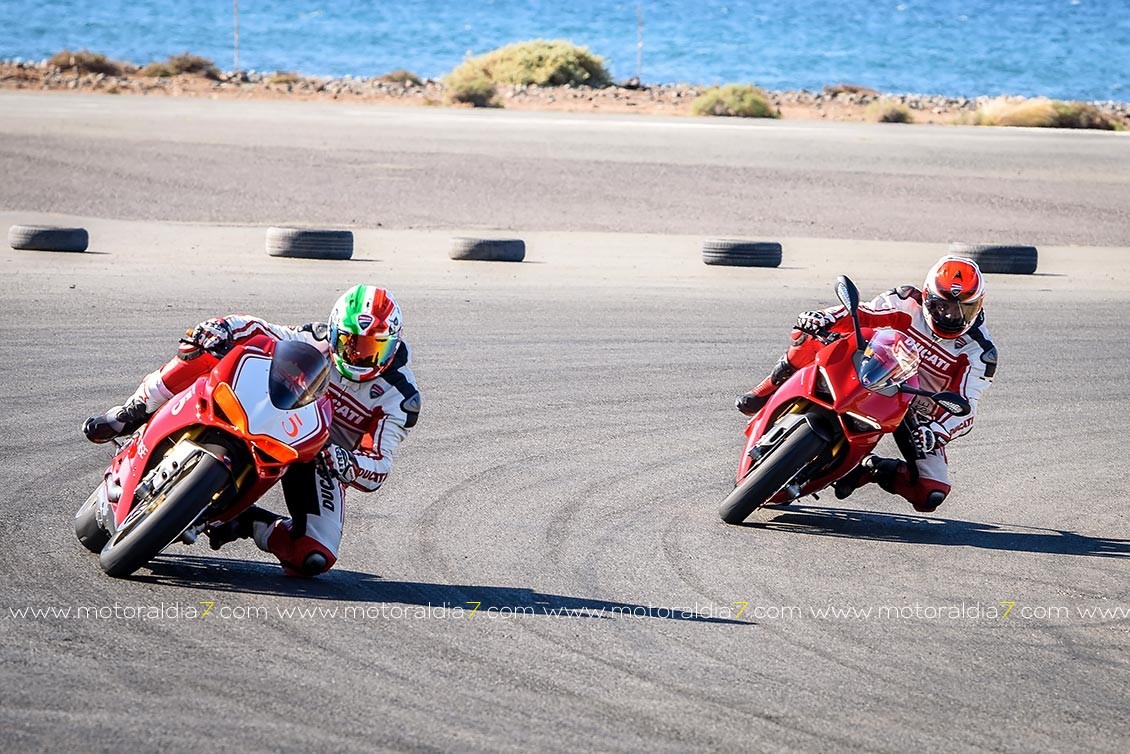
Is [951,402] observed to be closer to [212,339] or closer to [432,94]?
[212,339]

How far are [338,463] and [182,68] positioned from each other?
4007cm

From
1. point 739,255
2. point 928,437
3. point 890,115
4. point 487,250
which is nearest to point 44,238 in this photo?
point 487,250

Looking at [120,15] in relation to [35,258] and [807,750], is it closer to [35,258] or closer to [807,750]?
[35,258]

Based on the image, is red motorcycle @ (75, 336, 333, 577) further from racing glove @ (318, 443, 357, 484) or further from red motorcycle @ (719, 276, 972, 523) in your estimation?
red motorcycle @ (719, 276, 972, 523)

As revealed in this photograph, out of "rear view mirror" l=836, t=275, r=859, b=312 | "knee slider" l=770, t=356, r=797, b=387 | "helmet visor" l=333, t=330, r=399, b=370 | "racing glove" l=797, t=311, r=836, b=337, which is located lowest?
"knee slider" l=770, t=356, r=797, b=387

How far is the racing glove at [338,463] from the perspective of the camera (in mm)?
6527

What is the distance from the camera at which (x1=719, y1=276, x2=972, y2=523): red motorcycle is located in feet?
25.1

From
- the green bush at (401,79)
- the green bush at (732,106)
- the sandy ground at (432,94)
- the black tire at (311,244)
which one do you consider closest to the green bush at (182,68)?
the sandy ground at (432,94)

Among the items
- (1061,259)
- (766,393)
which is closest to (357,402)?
(766,393)

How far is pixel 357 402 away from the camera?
23.0ft

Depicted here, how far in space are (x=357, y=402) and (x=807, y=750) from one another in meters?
3.03

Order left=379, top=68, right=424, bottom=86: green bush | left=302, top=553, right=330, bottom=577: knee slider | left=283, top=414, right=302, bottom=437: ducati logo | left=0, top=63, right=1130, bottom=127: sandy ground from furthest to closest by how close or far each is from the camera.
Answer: left=379, top=68, right=424, bottom=86: green bush
left=0, top=63, right=1130, bottom=127: sandy ground
left=302, top=553, right=330, bottom=577: knee slider
left=283, top=414, right=302, bottom=437: ducati logo

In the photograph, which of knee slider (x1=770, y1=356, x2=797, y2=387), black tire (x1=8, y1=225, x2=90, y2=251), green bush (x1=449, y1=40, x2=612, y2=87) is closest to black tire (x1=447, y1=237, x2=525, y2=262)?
black tire (x1=8, y1=225, x2=90, y2=251)

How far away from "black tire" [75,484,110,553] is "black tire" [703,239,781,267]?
40.1ft
